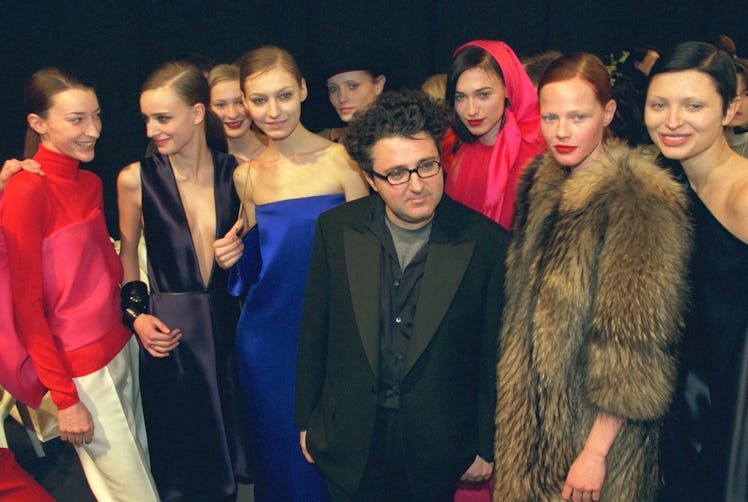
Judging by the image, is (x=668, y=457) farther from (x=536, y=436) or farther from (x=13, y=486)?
(x=13, y=486)

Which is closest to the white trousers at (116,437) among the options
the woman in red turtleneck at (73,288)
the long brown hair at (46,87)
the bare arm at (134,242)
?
the woman in red turtleneck at (73,288)

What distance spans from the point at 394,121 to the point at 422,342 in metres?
0.65

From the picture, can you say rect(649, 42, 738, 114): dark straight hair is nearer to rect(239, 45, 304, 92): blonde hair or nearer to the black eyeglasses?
the black eyeglasses

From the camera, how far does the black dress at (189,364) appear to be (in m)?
2.48

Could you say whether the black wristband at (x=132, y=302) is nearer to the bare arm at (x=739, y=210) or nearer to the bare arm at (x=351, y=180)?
the bare arm at (x=351, y=180)

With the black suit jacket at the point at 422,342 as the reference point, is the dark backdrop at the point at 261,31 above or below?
above

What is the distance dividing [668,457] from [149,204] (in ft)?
6.66

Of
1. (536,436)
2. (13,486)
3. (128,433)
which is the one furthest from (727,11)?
(13,486)

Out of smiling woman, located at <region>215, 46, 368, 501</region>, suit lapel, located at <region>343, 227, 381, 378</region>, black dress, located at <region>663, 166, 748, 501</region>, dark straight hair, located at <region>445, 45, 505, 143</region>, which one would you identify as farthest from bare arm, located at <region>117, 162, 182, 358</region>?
black dress, located at <region>663, 166, 748, 501</region>

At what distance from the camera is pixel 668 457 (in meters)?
1.84

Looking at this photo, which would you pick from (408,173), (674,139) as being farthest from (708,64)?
(408,173)

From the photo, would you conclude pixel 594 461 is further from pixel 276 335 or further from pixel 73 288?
pixel 73 288

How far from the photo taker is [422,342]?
1803 millimetres

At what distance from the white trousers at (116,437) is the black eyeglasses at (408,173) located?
1.37 metres
